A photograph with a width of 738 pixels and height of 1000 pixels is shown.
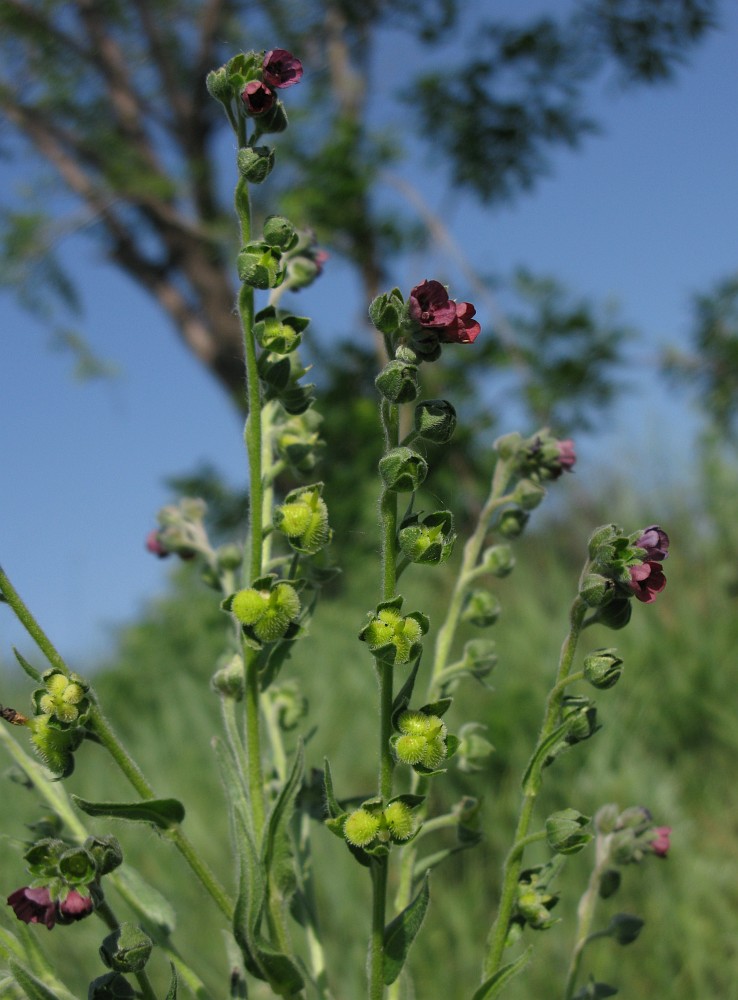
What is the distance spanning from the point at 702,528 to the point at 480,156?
2.09 meters

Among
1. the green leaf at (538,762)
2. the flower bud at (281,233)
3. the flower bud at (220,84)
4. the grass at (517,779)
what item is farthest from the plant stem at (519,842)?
the grass at (517,779)

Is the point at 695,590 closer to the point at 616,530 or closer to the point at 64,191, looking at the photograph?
the point at 616,530

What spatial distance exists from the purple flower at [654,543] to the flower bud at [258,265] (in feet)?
1.03

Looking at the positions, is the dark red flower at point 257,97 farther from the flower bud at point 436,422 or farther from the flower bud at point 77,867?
the flower bud at point 77,867

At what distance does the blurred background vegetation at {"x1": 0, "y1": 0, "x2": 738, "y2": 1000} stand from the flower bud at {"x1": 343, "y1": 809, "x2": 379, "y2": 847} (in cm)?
30

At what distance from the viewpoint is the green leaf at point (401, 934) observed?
0.64 m

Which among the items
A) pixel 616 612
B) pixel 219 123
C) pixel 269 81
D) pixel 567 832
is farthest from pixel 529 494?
pixel 219 123

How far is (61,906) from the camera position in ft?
1.91

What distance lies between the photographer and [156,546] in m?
1.00

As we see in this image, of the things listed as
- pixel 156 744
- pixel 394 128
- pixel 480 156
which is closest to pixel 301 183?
pixel 394 128

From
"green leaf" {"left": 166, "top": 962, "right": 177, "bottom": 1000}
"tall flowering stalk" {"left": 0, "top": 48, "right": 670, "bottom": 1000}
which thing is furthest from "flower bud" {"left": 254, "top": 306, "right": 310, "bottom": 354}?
"green leaf" {"left": 166, "top": 962, "right": 177, "bottom": 1000}

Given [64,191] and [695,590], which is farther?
[64,191]

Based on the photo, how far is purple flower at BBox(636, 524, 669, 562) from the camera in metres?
0.67

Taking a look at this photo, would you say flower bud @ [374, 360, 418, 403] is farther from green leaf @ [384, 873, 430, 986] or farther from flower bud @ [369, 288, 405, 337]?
green leaf @ [384, 873, 430, 986]
